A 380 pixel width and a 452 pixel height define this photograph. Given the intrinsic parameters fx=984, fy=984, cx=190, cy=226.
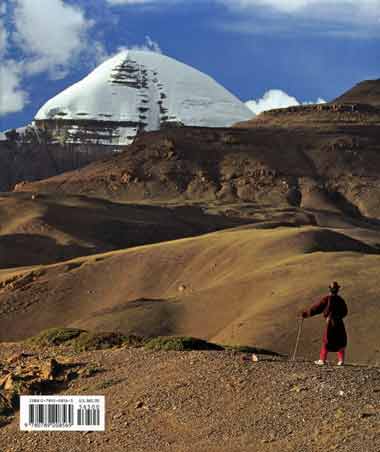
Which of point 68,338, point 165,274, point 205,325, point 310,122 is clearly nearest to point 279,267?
point 205,325

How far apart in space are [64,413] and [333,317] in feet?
16.5

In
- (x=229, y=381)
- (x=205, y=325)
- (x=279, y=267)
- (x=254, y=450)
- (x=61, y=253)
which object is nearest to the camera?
(x=254, y=450)

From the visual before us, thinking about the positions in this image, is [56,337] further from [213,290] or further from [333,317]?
[213,290]

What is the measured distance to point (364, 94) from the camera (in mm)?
185125

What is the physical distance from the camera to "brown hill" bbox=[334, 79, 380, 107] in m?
180

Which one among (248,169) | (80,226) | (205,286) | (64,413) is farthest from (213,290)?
(248,169)

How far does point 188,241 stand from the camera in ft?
205

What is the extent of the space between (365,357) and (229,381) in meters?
16.6

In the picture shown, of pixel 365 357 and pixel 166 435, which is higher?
pixel 166 435

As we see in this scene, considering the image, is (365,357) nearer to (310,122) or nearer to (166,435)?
(166,435)

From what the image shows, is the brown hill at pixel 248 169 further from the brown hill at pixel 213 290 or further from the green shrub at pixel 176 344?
the green shrub at pixel 176 344

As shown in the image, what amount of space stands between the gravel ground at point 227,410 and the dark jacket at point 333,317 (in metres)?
0.51

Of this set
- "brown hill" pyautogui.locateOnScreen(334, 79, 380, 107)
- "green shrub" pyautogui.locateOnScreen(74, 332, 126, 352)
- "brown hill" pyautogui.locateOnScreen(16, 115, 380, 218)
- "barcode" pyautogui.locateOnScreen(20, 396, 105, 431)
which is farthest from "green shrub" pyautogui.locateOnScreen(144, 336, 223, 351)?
"brown hill" pyautogui.locateOnScreen(334, 79, 380, 107)

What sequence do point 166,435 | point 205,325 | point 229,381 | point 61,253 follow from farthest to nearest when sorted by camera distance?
point 61,253
point 205,325
point 229,381
point 166,435
